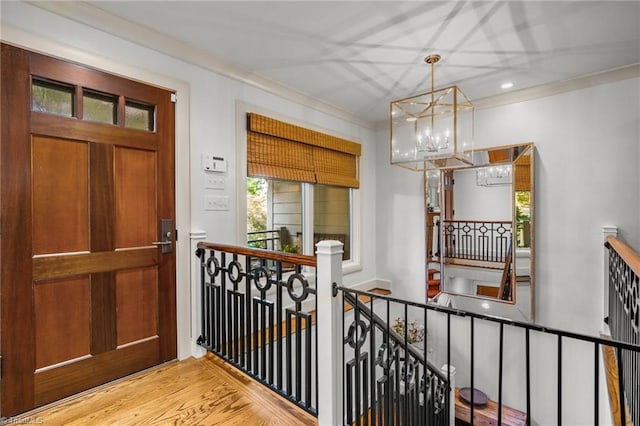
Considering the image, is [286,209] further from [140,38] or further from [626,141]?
[626,141]

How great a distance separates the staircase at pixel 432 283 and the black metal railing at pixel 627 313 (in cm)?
167

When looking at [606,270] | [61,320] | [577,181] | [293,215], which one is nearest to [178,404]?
[61,320]

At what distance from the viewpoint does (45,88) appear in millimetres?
1985

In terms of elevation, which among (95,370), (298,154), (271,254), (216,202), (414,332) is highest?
(298,154)

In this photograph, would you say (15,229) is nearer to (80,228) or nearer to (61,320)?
(80,228)

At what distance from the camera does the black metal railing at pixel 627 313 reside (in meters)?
1.63

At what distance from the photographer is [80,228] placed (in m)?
2.06

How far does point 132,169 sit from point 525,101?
12.9 ft

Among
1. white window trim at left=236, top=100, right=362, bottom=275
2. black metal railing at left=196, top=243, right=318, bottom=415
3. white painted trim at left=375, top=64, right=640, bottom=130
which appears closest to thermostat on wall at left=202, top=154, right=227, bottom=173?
white window trim at left=236, top=100, right=362, bottom=275

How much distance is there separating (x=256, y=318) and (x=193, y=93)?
1.87m

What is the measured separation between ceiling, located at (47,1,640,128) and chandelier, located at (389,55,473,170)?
407mm

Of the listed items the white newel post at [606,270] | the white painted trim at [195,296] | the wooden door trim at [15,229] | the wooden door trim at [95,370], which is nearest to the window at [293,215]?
the white painted trim at [195,296]

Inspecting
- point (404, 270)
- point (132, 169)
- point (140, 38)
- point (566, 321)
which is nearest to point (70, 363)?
point (132, 169)

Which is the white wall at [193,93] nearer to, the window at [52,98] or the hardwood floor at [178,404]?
the window at [52,98]
